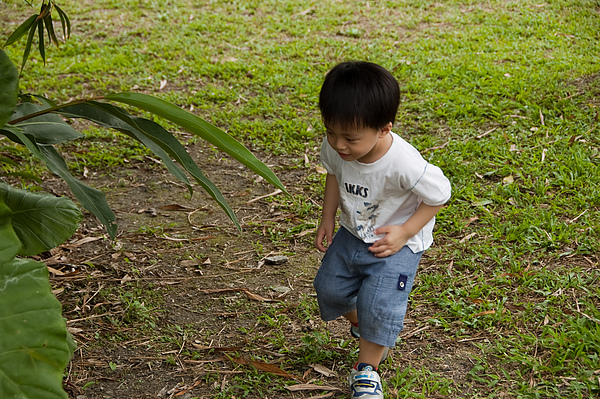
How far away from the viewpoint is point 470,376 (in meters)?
2.16

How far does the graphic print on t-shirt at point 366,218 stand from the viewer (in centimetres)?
208

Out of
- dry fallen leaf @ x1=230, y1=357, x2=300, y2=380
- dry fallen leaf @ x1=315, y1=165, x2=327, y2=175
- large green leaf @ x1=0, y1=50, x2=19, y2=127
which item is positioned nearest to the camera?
large green leaf @ x1=0, y1=50, x2=19, y2=127

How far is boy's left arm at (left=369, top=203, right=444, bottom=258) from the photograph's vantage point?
78.4 inches

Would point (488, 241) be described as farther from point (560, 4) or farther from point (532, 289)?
point (560, 4)

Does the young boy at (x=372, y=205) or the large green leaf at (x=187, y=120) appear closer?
the large green leaf at (x=187, y=120)

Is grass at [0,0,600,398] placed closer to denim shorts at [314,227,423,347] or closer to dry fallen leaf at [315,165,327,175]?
dry fallen leaf at [315,165,327,175]

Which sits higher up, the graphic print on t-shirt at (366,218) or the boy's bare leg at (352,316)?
the graphic print on t-shirt at (366,218)

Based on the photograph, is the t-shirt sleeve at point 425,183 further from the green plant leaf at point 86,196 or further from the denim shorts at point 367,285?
the green plant leaf at point 86,196

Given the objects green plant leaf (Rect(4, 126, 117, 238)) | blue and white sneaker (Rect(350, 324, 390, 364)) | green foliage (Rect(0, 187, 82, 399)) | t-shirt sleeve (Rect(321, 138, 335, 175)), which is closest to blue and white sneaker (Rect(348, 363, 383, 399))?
blue and white sneaker (Rect(350, 324, 390, 364))

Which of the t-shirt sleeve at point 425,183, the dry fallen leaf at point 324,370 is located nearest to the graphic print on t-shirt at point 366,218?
the t-shirt sleeve at point 425,183

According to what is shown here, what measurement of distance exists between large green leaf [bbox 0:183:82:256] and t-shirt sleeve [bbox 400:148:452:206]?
42.1 inches

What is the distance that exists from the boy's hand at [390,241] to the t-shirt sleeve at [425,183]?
0.13 metres

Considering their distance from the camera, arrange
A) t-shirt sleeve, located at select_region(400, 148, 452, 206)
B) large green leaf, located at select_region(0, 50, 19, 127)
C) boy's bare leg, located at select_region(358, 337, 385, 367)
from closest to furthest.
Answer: large green leaf, located at select_region(0, 50, 19, 127) → t-shirt sleeve, located at select_region(400, 148, 452, 206) → boy's bare leg, located at select_region(358, 337, 385, 367)

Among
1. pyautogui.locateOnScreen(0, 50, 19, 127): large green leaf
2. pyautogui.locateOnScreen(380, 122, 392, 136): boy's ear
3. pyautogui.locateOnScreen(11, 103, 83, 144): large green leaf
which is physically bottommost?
pyautogui.locateOnScreen(11, 103, 83, 144): large green leaf
